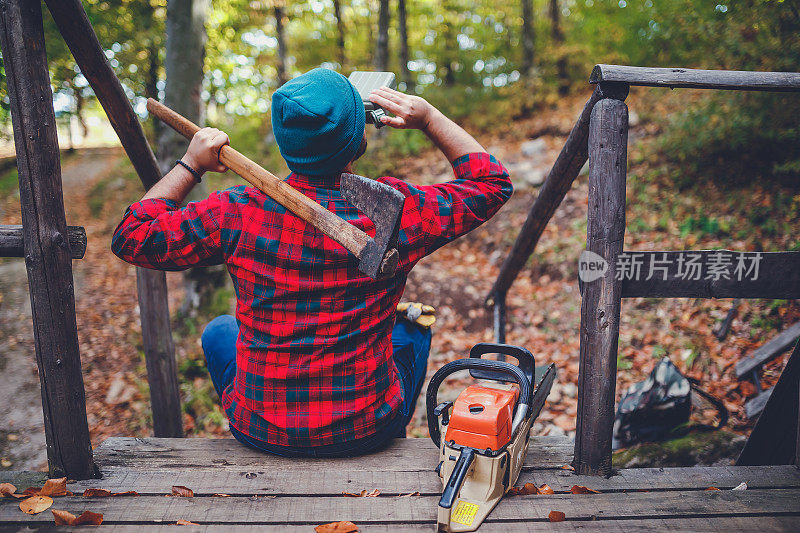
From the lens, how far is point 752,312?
4.75 m

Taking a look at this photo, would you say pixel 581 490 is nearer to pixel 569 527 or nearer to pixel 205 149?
pixel 569 527

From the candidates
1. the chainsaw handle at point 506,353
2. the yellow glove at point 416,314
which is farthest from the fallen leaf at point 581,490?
the yellow glove at point 416,314

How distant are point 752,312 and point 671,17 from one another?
5649mm

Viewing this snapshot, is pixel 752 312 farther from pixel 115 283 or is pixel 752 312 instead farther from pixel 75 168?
pixel 75 168

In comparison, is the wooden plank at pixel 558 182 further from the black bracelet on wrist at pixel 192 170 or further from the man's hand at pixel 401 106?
the black bracelet on wrist at pixel 192 170

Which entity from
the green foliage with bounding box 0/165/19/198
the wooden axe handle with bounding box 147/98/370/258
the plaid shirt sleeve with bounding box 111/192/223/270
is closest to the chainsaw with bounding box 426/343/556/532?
the wooden axe handle with bounding box 147/98/370/258

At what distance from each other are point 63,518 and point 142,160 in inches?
73.2

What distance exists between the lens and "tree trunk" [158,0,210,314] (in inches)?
220

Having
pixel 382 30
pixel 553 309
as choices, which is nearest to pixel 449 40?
pixel 382 30

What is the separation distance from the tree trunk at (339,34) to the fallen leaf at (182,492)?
15.3 m

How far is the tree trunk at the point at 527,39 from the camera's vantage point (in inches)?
454

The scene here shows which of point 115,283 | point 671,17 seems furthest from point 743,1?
point 115,283

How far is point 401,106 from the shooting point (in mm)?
2240

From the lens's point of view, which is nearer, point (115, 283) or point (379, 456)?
point (379, 456)
